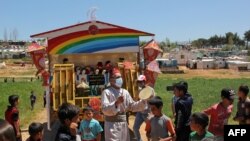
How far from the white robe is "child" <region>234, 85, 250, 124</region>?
158cm

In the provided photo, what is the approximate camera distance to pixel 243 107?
23.2 feet

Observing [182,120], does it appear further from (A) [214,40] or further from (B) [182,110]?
(A) [214,40]

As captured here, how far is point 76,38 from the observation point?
1248cm

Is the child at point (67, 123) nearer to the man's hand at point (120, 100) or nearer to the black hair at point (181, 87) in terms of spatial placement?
the man's hand at point (120, 100)

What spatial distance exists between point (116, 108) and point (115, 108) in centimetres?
3

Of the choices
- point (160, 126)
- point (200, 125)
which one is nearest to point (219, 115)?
point (160, 126)

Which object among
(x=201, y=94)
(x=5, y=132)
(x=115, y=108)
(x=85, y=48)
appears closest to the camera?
(x=5, y=132)

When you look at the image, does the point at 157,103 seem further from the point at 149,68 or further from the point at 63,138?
the point at 149,68

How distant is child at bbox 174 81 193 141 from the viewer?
7.07m

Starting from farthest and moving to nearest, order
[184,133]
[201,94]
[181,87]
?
1. [201,94]
2. [184,133]
3. [181,87]

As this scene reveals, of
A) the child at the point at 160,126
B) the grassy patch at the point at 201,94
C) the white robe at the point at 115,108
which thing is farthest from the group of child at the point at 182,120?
the grassy patch at the point at 201,94

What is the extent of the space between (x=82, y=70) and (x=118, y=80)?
650cm

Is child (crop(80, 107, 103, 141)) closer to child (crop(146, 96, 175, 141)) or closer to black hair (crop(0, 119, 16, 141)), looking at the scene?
child (crop(146, 96, 175, 141))

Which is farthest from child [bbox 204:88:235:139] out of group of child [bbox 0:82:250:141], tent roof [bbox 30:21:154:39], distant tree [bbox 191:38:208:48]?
distant tree [bbox 191:38:208:48]
